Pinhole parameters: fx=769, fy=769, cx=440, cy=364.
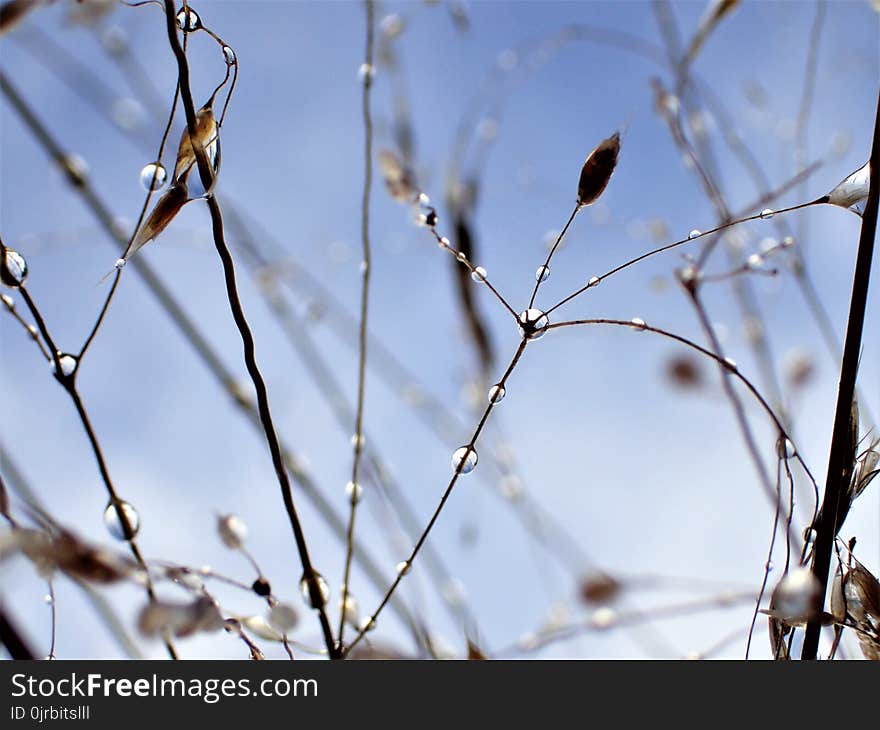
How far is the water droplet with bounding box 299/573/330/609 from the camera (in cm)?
33

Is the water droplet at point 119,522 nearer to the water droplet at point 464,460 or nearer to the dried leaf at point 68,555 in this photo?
the dried leaf at point 68,555

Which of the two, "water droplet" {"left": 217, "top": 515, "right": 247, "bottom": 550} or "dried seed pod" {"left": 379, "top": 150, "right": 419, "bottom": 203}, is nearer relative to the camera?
"water droplet" {"left": 217, "top": 515, "right": 247, "bottom": 550}

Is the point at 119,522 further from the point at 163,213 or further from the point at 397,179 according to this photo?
the point at 397,179

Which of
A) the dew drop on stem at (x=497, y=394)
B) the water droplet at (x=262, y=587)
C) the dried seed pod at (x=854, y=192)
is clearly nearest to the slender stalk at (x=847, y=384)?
the dried seed pod at (x=854, y=192)

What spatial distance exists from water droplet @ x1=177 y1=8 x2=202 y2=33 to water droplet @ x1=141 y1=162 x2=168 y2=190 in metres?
0.06

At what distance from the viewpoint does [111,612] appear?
0.39 m

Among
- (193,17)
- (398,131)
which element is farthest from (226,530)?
(398,131)

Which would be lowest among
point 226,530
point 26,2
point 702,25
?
point 226,530

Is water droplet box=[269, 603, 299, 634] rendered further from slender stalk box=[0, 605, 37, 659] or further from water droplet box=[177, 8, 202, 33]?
water droplet box=[177, 8, 202, 33]

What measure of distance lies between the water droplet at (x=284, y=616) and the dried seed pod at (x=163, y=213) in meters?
0.16

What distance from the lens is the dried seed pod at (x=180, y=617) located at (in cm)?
27

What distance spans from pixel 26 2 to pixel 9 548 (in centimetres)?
19

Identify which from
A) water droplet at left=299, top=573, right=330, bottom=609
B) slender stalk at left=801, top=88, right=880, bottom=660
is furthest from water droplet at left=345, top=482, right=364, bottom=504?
slender stalk at left=801, top=88, right=880, bottom=660
